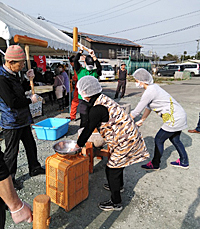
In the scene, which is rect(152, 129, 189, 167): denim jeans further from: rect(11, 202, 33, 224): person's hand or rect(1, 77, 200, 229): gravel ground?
rect(11, 202, 33, 224): person's hand

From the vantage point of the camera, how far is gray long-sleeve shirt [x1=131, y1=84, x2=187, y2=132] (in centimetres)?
306

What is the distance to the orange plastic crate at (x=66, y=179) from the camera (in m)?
2.32

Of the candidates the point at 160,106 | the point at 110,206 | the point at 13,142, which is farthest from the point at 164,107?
the point at 13,142

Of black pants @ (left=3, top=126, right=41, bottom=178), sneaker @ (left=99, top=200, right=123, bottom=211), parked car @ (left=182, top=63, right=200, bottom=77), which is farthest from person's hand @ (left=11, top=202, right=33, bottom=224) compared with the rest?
parked car @ (left=182, top=63, right=200, bottom=77)

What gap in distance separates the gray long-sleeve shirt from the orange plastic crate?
1.24 meters

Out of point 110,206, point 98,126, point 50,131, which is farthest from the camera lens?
point 50,131

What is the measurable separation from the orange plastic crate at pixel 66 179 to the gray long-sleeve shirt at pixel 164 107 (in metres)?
1.24

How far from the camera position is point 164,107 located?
3.13 meters

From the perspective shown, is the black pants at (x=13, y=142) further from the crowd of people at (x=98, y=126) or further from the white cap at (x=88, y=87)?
the white cap at (x=88, y=87)

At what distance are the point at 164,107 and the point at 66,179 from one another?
6.12ft

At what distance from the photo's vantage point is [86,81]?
2.09 meters

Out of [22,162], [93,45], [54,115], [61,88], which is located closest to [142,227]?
[22,162]

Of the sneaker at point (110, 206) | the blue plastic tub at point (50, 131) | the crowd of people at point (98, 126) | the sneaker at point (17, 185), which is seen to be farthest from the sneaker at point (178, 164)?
the sneaker at point (17, 185)

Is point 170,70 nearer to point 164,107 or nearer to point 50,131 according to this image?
point 50,131
